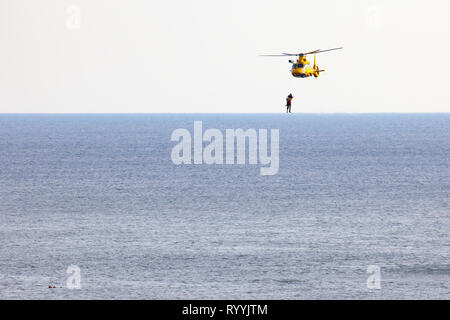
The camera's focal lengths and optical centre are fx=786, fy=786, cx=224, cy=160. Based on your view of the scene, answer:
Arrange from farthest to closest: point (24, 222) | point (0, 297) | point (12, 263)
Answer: point (24, 222), point (12, 263), point (0, 297)

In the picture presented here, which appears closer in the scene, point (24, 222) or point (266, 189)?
point (24, 222)

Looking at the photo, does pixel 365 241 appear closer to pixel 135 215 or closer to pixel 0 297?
pixel 135 215
